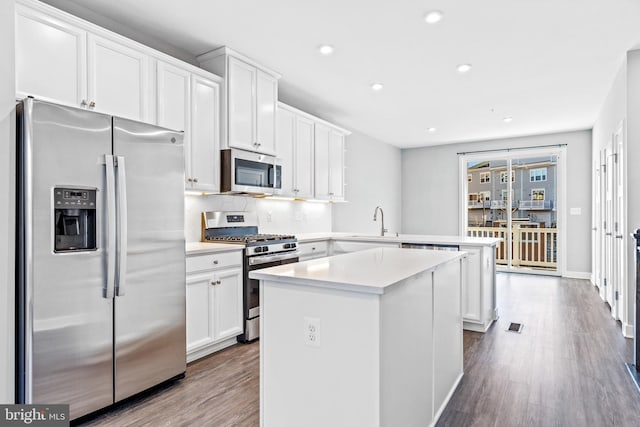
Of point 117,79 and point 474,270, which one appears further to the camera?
point 474,270

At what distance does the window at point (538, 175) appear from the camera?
7023mm

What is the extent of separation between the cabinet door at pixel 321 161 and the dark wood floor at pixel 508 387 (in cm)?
231

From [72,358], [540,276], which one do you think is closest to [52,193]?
[72,358]

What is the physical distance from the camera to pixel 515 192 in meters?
7.29

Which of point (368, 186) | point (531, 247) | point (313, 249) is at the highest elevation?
point (368, 186)

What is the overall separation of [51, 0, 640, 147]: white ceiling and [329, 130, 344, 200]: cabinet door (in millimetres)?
425

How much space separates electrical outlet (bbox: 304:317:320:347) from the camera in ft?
5.14

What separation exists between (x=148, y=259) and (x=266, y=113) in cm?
208

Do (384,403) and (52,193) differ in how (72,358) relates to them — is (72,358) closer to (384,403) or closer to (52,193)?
(52,193)

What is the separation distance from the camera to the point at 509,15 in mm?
2793

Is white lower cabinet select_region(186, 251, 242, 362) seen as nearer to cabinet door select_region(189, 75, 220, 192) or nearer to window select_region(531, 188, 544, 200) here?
cabinet door select_region(189, 75, 220, 192)

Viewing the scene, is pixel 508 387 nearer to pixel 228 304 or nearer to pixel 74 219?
pixel 228 304

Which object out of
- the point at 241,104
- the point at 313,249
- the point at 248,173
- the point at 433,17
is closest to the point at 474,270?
the point at 313,249

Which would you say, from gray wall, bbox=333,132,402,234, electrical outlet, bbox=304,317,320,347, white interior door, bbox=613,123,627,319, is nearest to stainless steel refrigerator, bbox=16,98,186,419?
electrical outlet, bbox=304,317,320,347
